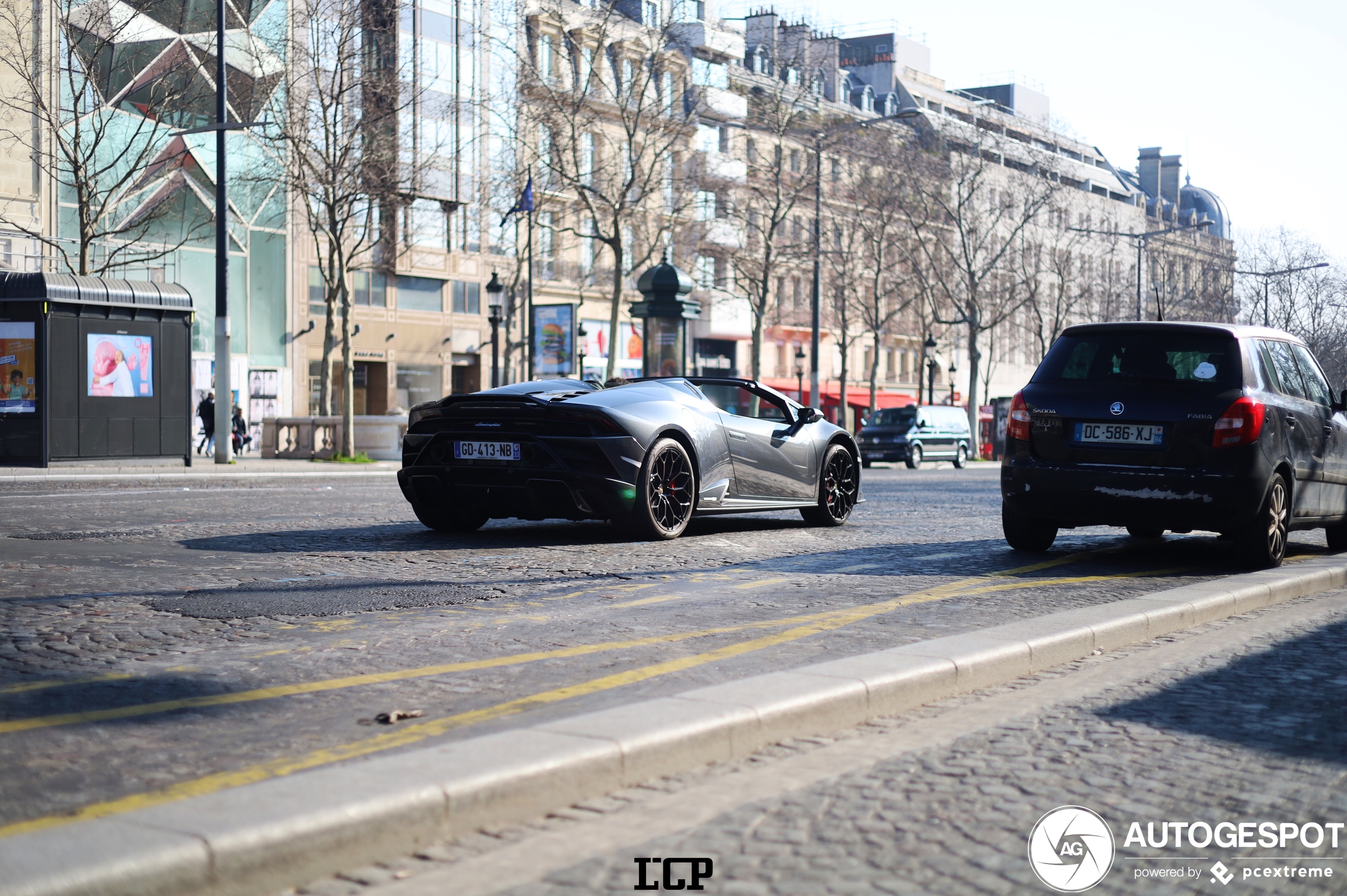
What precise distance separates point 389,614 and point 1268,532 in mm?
6055

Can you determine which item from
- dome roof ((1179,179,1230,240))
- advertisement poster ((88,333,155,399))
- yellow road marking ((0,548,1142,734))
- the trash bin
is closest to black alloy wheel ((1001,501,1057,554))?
yellow road marking ((0,548,1142,734))

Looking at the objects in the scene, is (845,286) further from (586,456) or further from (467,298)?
(586,456)

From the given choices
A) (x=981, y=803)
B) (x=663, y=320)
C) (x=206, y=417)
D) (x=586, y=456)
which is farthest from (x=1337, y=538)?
(x=206, y=417)

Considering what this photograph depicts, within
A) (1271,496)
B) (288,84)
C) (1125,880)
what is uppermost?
(288,84)

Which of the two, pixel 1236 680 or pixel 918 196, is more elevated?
pixel 918 196

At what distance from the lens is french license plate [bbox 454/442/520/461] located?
9797mm

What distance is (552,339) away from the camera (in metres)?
41.5

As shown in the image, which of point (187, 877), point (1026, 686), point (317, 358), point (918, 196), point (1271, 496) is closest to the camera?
point (187, 877)

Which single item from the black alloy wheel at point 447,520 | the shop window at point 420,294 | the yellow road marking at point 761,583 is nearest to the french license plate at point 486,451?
the black alloy wheel at point 447,520

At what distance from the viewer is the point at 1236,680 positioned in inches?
235

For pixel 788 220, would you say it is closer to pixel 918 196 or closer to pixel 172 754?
pixel 918 196

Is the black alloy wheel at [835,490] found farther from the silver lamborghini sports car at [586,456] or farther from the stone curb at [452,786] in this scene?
the stone curb at [452,786]

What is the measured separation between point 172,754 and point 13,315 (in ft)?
69.8

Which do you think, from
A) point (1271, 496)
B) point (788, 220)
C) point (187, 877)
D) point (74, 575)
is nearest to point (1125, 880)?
point (187, 877)
